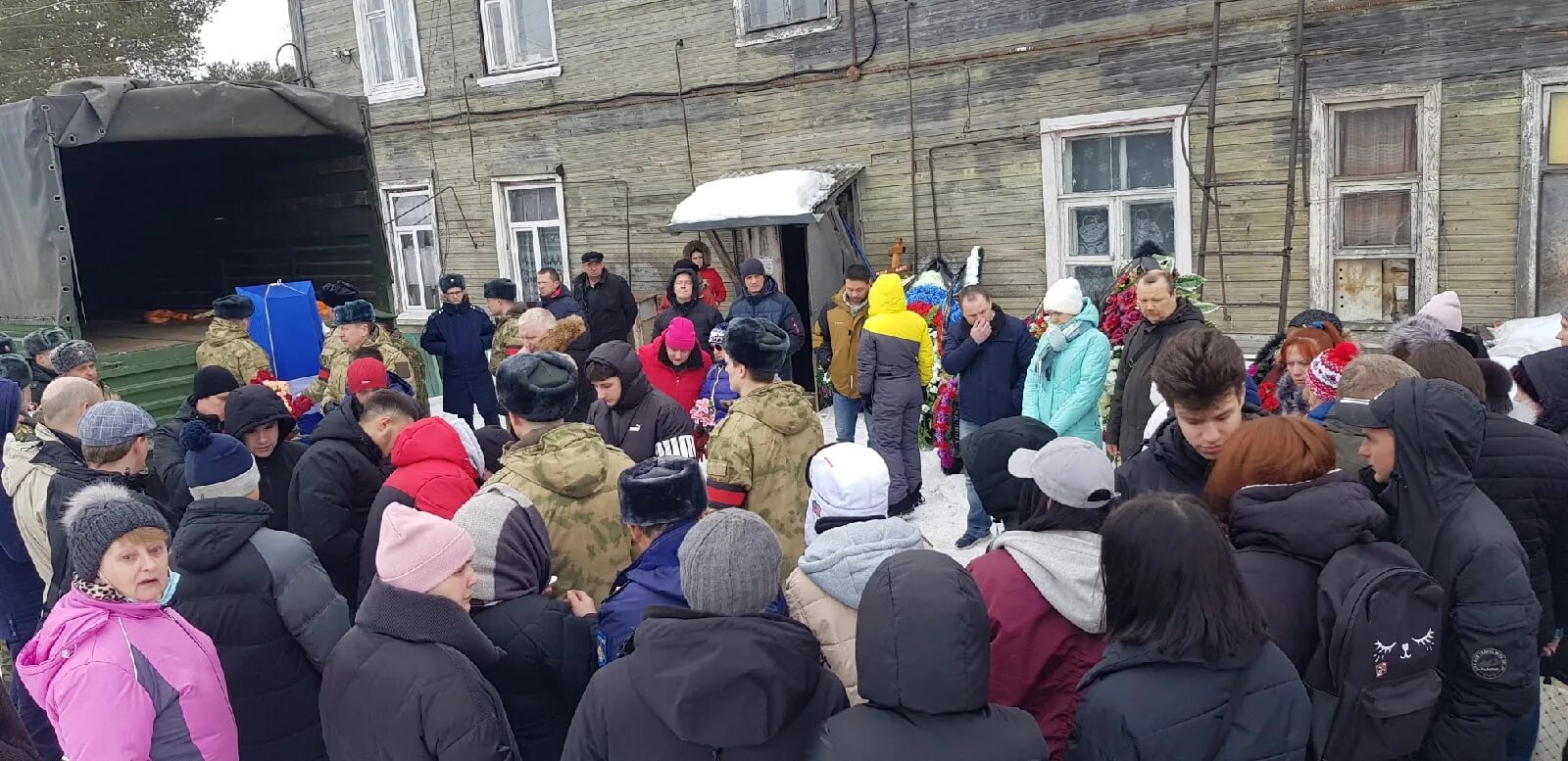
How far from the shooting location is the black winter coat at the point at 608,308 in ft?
29.6

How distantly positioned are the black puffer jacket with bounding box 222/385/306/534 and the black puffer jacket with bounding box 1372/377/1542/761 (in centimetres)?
375

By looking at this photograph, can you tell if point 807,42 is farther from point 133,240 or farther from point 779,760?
point 779,760

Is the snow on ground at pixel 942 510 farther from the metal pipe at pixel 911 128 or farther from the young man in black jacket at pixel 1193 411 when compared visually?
the young man in black jacket at pixel 1193 411

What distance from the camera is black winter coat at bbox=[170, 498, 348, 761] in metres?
2.92

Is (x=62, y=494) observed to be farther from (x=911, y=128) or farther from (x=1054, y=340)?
(x=911, y=128)

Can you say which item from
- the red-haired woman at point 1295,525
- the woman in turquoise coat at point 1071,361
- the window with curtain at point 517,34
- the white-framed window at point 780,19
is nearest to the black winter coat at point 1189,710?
the red-haired woman at point 1295,525

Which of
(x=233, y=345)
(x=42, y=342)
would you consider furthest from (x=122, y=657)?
(x=233, y=345)

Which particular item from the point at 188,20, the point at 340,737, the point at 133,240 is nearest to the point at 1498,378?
the point at 340,737

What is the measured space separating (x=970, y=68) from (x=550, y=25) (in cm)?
489

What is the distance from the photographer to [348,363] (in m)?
6.54

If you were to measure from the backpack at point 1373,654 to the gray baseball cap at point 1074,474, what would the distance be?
52cm

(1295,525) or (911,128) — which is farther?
(911,128)

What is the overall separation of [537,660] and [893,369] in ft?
13.0

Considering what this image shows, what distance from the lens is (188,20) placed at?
2572cm
